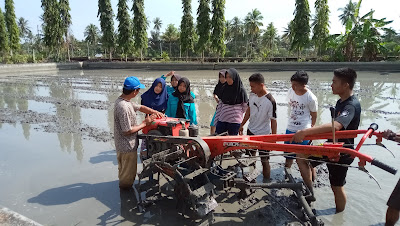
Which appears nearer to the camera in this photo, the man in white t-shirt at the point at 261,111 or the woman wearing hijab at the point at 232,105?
the man in white t-shirt at the point at 261,111

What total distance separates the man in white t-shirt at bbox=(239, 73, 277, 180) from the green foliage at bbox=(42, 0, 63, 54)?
43.3 metres

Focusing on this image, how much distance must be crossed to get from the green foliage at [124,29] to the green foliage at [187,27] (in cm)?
808

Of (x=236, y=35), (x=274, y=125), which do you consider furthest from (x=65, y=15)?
(x=274, y=125)

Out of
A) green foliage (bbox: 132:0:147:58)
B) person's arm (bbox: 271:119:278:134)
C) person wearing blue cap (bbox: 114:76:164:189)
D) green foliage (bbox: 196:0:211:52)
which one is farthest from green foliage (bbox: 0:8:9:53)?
person's arm (bbox: 271:119:278:134)

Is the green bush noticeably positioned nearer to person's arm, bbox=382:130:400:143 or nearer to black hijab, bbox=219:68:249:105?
black hijab, bbox=219:68:249:105

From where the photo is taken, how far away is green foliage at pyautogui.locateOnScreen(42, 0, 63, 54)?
132 feet

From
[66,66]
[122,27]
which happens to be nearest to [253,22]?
[122,27]

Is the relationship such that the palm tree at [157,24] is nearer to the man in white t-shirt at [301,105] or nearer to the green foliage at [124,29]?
the green foliage at [124,29]

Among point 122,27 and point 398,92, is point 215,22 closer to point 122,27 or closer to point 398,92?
point 122,27

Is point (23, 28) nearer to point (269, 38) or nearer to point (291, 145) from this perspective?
point (269, 38)

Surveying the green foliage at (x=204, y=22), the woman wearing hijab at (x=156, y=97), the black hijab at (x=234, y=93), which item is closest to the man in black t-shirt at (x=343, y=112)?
the black hijab at (x=234, y=93)

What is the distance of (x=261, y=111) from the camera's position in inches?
168

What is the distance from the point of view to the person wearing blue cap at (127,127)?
3.75m

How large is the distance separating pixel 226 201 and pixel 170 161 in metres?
0.96
